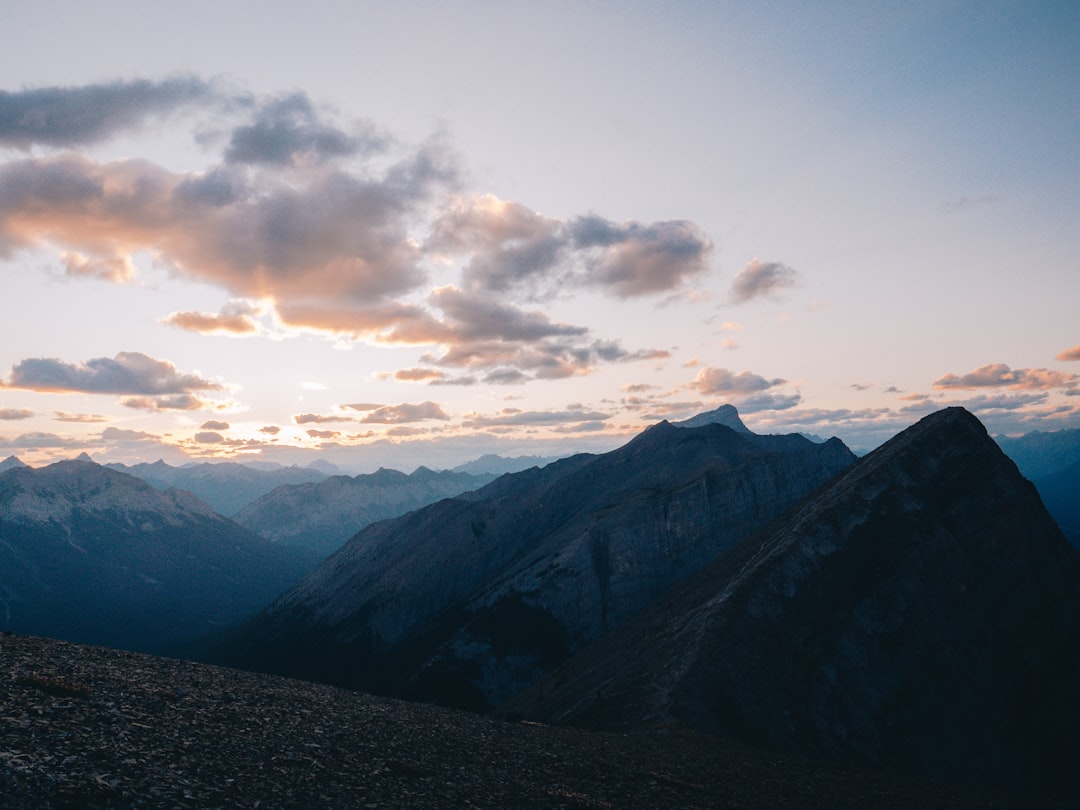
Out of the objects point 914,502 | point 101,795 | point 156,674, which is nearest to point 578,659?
point 914,502

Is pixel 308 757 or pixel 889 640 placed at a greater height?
pixel 308 757

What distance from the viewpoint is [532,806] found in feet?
79.6

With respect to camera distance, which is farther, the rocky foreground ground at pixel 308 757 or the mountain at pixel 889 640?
the mountain at pixel 889 640

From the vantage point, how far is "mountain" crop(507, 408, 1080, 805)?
61.9 metres

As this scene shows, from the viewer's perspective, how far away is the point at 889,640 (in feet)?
250

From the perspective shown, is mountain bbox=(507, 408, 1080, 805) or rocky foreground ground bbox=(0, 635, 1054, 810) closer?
rocky foreground ground bbox=(0, 635, 1054, 810)

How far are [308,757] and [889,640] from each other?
243ft

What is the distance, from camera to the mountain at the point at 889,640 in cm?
6188

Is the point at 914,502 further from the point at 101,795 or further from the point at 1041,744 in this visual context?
the point at 101,795

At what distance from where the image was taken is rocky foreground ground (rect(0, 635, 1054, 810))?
1833 cm

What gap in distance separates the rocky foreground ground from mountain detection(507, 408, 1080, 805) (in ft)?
52.1

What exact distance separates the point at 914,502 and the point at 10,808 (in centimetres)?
9746

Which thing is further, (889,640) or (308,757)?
(889,640)

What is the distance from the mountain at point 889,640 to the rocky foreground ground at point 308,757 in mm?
15884
